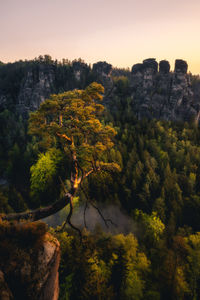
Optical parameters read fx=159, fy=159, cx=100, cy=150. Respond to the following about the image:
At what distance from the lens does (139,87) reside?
340ft

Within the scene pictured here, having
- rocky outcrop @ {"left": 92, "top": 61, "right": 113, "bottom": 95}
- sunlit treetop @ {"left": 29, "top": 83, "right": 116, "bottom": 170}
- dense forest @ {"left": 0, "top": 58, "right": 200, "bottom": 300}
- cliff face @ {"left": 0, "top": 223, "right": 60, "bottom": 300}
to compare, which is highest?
rocky outcrop @ {"left": 92, "top": 61, "right": 113, "bottom": 95}

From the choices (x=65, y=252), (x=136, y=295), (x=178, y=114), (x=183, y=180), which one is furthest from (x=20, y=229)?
(x=178, y=114)

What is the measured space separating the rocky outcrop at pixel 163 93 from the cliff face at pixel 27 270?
9707cm

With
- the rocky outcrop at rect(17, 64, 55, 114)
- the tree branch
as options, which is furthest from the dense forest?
the rocky outcrop at rect(17, 64, 55, 114)

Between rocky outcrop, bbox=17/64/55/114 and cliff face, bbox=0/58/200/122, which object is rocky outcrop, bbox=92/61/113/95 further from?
rocky outcrop, bbox=17/64/55/114

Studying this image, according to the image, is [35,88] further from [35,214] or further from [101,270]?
[35,214]

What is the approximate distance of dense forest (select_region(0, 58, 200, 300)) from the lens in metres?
19.9

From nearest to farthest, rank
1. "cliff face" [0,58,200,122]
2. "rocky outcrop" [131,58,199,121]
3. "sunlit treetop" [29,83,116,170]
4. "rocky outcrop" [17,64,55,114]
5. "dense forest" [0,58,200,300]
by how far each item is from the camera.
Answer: "sunlit treetop" [29,83,116,170]
"dense forest" [0,58,200,300]
"rocky outcrop" [131,58,199,121]
"cliff face" [0,58,200,122]
"rocky outcrop" [17,64,55,114]

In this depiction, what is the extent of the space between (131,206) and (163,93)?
260 ft

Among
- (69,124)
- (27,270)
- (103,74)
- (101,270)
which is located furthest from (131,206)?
(103,74)

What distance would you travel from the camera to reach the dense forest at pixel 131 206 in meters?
19.9

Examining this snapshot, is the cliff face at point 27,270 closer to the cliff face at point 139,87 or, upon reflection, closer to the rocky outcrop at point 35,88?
the cliff face at point 139,87

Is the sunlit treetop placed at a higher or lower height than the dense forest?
higher

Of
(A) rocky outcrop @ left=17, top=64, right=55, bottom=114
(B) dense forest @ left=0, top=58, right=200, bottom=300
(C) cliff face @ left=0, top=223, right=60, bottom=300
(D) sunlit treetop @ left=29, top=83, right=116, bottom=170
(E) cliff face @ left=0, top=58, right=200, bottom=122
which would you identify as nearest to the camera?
(C) cliff face @ left=0, top=223, right=60, bottom=300
